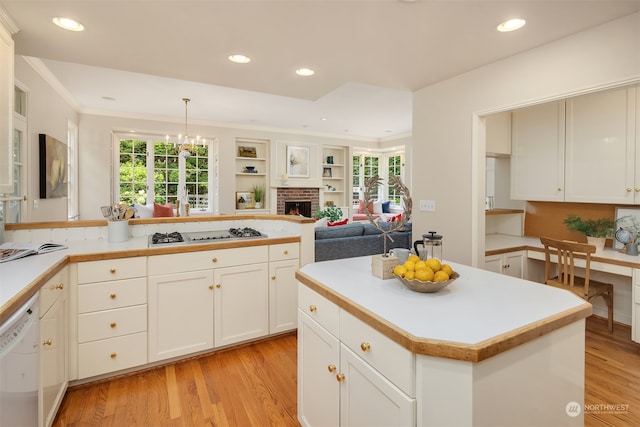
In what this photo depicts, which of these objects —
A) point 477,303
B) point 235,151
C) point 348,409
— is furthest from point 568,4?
point 235,151

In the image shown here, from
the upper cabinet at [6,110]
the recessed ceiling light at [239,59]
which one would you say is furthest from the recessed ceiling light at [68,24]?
the recessed ceiling light at [239,59]

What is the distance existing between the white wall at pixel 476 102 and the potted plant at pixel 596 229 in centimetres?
97

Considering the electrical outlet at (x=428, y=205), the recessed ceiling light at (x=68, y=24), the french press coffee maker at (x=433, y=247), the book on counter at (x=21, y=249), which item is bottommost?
the book on counter at (x=21, y=249)

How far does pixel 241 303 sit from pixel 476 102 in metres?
2.60

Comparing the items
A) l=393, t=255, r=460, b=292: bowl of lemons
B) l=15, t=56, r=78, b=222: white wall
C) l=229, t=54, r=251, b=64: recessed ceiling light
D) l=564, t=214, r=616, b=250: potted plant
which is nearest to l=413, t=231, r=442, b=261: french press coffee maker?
l=393, t=255, r=460, b=292: bowl of lemons

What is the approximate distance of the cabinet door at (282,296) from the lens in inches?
107

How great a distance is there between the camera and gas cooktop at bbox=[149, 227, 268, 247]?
2434mm

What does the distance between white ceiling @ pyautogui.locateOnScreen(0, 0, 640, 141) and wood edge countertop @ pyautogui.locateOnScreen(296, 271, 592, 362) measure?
167 centimetres

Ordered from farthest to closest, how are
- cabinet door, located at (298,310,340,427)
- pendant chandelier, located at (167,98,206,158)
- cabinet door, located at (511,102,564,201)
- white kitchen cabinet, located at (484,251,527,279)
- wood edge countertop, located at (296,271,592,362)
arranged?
pendant chandelier, located at (167,98,206,158), cabinet door, located at (511,102,564,201), white kitchen cabinet, located at (484,251,527,279), cabinet door, located at (298,310,340,427), wood edge countertop, located at (296,271,592,362)

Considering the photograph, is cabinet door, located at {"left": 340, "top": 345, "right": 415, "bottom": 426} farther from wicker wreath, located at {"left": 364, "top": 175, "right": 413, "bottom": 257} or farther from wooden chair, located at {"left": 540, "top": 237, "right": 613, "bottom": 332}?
wooden chair, located at {"left": 540, "top": 237, "right": 613, "bottom": 332}

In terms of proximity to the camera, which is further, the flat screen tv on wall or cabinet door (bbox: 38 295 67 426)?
the flat screen tv on wall

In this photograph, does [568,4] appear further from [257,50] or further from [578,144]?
[257,50]

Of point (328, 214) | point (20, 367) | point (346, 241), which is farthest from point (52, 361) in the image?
point (328, 214)

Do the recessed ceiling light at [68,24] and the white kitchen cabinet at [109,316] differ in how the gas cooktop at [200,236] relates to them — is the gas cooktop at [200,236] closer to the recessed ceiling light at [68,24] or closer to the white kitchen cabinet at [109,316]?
the white kitchen cabinet at [109,316]
